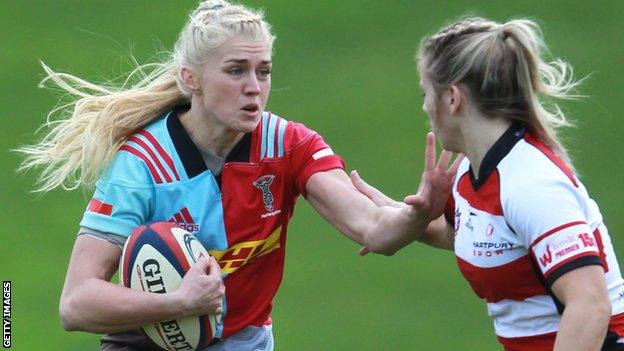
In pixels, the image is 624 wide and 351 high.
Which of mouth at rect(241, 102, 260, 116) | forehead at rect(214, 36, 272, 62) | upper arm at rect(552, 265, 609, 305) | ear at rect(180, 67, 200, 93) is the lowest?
upper arm at rect(552, 265, 609, 305)

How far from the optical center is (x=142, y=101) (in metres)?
5.83

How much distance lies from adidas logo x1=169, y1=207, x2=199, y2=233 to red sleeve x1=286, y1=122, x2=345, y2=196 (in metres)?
0.50

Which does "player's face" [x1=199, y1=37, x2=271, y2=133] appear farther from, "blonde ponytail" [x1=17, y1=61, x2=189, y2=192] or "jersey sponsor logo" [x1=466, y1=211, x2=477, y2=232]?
"jersey sponsor logo" [x1=466, y1=211, x2=477, y2=232]

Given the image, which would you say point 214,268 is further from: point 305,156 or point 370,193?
point 370,193

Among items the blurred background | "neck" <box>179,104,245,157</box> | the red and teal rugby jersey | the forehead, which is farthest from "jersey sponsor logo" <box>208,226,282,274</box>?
the blurred background

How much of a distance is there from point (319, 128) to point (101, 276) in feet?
24.5

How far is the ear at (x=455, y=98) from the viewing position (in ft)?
15.8

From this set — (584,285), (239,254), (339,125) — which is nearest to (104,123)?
(239,254)

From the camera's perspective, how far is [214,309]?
5.38 meters

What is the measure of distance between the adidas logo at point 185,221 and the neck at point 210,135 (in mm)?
298

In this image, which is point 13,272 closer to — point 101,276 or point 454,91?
point 101,276

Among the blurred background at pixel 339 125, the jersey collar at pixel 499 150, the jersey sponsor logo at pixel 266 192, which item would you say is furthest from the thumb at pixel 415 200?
the blurred background at pixel 339 125

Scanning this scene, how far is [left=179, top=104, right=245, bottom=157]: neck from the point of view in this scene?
18.7 feet

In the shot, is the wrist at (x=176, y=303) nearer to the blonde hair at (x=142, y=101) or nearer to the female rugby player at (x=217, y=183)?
the female rugby player at (x=217, y=183)
